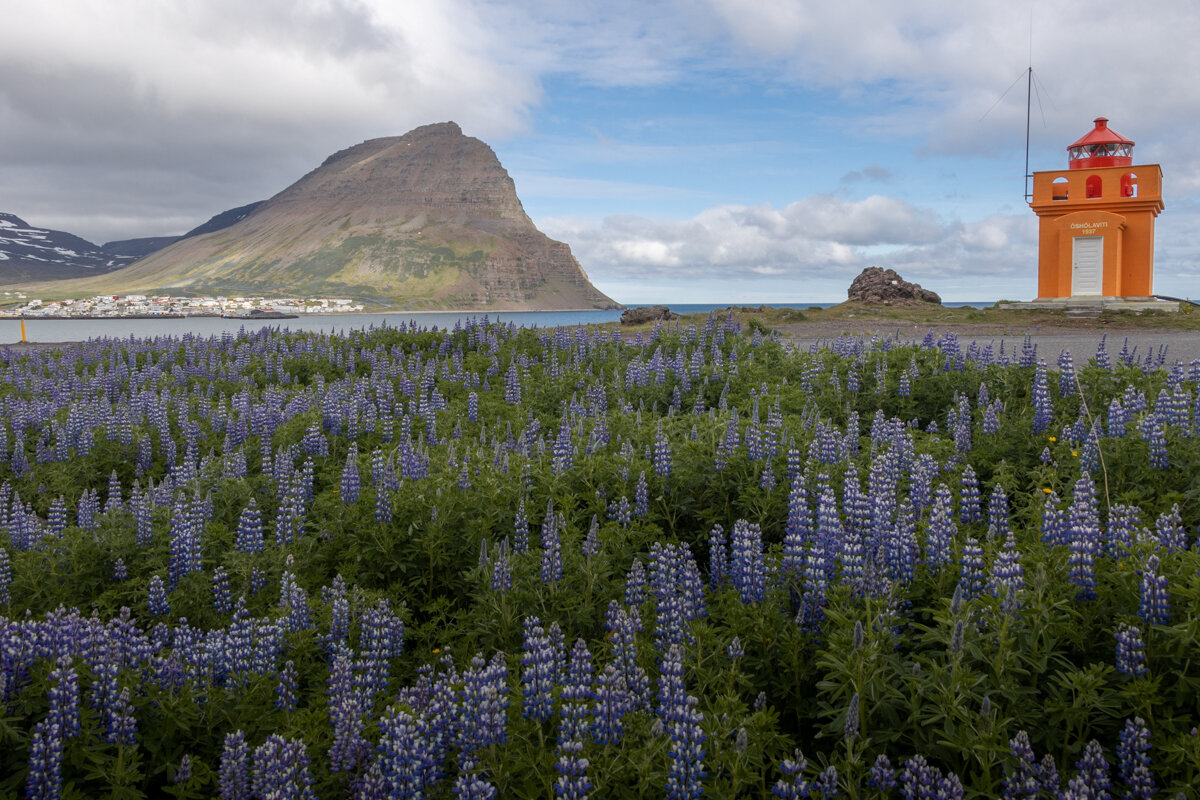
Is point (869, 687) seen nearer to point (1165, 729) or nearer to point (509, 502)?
point (1165, 729)

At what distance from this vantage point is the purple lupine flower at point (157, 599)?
464 centimetres

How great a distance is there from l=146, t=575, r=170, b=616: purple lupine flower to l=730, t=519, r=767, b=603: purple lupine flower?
3533 mm

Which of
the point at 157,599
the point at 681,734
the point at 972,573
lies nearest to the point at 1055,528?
the point at 972,573

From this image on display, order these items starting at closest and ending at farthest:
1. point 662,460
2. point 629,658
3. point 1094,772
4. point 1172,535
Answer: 1. point 1094,772
2. point 629,658
3. point 1172,535
4. point 662,460

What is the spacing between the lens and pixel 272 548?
5363 millimetres

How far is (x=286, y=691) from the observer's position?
12.1 feet

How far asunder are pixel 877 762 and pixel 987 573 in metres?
1.54

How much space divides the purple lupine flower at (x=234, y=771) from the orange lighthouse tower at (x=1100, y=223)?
3560 centimetres

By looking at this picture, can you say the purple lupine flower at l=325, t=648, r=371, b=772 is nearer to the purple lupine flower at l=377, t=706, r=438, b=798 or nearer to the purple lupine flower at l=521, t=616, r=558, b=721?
the purple lupine flower at l=377, t=706, r=438, b=798

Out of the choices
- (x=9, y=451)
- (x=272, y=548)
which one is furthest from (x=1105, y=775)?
(x=9, y=451)

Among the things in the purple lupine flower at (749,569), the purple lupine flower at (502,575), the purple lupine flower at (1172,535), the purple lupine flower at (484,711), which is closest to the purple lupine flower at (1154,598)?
the purple lupine flower at (1172,535)

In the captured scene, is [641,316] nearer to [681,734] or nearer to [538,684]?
[538,684]

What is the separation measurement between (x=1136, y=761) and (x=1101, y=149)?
37239mm

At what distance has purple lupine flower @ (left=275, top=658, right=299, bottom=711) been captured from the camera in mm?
3623
